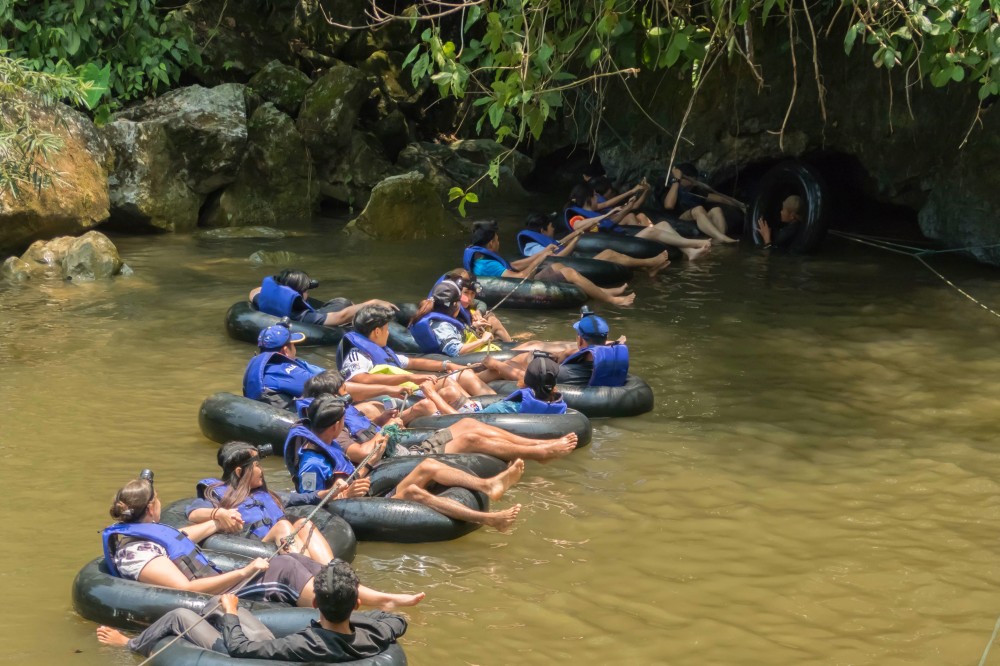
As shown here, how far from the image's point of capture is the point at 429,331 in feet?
29.5

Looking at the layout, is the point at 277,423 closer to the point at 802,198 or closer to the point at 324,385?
the point at 324,385

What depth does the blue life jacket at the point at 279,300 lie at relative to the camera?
9703 mm

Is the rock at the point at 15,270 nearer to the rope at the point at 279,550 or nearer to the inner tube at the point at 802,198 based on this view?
the rope at the point at 279,550

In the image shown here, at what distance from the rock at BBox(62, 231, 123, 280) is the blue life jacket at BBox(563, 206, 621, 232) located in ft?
16.5

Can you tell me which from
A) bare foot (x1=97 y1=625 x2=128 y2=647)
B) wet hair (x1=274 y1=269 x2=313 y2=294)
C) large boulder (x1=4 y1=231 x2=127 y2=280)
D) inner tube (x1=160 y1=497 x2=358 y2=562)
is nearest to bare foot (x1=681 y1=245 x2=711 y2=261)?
wet hair (x1=274 y1=269 x2=313 y2=294)

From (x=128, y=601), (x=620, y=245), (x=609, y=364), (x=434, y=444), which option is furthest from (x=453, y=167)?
(x=128, y=601)

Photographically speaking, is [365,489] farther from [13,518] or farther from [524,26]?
[524,26]

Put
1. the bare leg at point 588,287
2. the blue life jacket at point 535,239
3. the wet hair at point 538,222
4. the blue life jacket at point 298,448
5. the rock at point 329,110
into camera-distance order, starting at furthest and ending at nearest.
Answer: the rock at point 329,110, the wet hair at point 538,222, the blue life jacket at point 535,239, the bare leg at point 588,287, the blue life jacket at point 298,448

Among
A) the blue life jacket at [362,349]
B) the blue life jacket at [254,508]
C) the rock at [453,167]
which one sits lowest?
the blue life jacket at [254,508]

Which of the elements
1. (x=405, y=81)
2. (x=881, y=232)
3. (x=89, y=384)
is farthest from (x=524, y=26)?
(x=405, y=81)

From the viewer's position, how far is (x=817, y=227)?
12992 mm

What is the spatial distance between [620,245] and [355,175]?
220 inches

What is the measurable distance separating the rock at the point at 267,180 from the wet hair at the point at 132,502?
35.9 feet

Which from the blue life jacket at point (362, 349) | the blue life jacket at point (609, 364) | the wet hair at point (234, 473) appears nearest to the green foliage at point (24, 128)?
the blue life jacket at point (362, 349)
